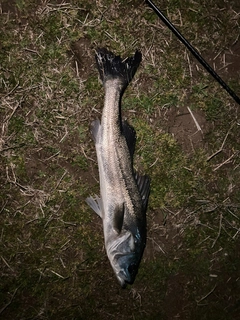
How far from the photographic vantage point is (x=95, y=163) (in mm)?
4332

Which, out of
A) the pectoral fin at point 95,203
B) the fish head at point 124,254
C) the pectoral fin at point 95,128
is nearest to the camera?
the fish head at point 124,254

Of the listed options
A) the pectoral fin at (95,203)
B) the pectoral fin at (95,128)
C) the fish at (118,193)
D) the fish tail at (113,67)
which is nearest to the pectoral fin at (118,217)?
the fish at (118,193)

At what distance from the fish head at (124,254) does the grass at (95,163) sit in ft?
1.78

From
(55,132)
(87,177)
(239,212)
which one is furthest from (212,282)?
(55,132)

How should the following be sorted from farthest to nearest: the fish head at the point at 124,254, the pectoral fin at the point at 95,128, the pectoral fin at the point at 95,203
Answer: the pectoral fin at the point at 95,203, the pectoral fin at the point at 95,128, the fish head at the point at 124,254

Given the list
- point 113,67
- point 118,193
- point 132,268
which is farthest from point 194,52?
point 132,268

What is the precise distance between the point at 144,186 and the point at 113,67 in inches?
57.0

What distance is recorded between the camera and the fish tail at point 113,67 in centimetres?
406

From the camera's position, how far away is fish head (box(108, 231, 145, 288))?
3.85m

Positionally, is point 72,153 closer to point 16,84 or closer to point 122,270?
point 16,84

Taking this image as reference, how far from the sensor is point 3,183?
13.8ft

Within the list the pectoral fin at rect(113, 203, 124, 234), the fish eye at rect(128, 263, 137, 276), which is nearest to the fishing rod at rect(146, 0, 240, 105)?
the pectoral fin at rect(113, 203, 124, 234)

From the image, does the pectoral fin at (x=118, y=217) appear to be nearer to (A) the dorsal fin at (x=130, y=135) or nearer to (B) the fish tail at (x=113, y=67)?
(A) the dorsal fin at (x=130, y=135)

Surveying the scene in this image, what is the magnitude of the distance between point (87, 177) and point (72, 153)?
0.35 m
